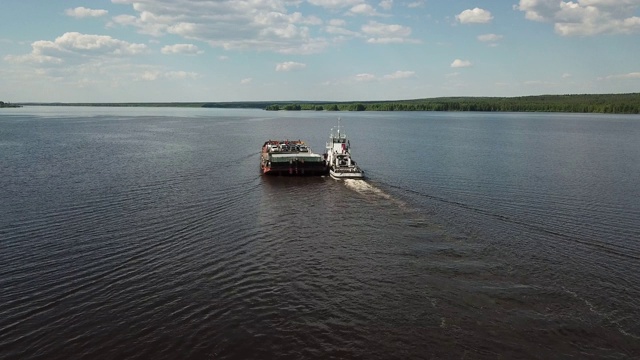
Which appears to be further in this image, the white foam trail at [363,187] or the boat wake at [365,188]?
the white foam trail at [363,187]

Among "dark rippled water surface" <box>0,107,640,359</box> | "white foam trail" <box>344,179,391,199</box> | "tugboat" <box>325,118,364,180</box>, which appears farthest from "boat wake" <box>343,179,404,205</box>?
"tugboat" <box>325,118,364,180</box>

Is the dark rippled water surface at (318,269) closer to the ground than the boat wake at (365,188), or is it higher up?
closer to the ground

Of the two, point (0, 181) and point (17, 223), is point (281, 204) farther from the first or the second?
point (0, 181)

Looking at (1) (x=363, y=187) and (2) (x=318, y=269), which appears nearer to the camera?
(2) (x=318, y=269)

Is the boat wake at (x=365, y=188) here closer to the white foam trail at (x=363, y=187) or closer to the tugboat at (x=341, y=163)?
the white foam trail at (x=363, y=187)

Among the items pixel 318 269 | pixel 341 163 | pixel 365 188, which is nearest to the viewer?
pixel 318 269

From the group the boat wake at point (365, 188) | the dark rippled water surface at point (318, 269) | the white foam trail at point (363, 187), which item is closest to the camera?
the dark rippled water surface at point (318, 269)

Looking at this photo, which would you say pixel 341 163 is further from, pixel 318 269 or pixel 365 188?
pixel 318 269

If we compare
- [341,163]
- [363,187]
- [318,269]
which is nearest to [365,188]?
[363,187]

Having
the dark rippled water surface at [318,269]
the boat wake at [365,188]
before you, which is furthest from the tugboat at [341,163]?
the dark rippled water surface at [318,269]
